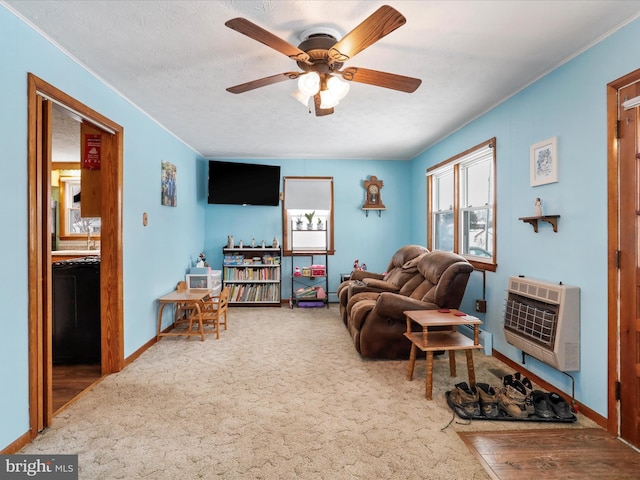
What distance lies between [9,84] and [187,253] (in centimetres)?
334

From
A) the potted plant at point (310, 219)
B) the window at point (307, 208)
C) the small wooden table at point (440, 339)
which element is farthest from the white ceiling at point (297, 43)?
the potted plant at point (310, 219)

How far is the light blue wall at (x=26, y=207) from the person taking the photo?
6.31 ft

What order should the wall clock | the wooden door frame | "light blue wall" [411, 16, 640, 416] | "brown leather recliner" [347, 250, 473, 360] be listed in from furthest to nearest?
the wall clock → "brown leather recliner" [347, 250, 473, 360] → "light blue wall" [411, 16, 640, 416] → the wooden door frame

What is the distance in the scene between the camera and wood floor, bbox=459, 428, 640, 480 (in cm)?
177

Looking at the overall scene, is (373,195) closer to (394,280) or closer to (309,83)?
(394,280)

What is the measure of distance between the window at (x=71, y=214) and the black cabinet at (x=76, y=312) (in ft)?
10.4

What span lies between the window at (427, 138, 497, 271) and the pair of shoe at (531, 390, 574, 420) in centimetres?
136

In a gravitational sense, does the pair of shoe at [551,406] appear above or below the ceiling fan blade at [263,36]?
below

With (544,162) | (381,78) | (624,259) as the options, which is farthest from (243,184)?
(624,259)

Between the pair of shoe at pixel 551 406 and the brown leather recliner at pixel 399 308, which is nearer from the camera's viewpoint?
the pair of shoe at pixel 551 406

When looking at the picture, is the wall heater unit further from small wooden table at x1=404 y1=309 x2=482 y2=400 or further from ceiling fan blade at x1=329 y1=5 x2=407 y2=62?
ceiling fan blade at x1=329 y1=5 x2=407 y2=62

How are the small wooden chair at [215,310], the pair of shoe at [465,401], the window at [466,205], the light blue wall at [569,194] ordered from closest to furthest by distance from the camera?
the light blue wall at [569,194] → the pair of shoe at [465,401] → the window at [466,205] → the small wooden chair at [215,310]

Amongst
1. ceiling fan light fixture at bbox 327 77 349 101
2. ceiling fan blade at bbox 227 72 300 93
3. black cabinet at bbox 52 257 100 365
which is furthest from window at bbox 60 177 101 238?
ceiling fan light fixture at bbox 327 77 349 101

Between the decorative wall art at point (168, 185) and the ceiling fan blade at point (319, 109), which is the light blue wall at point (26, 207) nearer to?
the decorative wall art at point (168, 185)
